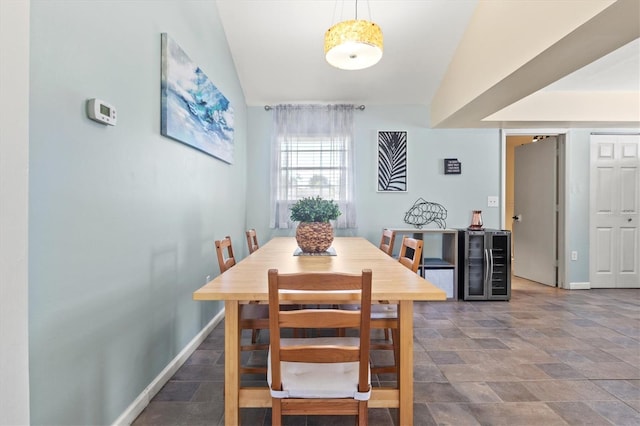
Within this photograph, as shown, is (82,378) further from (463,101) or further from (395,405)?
(463,101)

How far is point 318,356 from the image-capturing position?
1196 millimetres

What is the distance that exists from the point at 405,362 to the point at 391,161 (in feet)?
10.3

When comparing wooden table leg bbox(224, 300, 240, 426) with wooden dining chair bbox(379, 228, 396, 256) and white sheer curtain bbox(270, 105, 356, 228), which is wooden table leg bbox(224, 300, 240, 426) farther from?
white sheer curtain bbox(270, 105, 356, 228)

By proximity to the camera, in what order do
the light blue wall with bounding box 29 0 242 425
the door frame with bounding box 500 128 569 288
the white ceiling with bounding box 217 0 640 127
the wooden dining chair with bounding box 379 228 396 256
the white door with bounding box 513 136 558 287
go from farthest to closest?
the white door with bounding box 513 136 558 287, the door frame with bounding box 500 128 569 288, the white ceiling with bounding box 217 0 640 127, the wooden dining chair with bounding box 379 228 396 256, the light blue wall with bounding box 29 0 242 425

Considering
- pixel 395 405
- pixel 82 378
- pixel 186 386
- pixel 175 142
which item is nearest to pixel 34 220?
pixel 82 378

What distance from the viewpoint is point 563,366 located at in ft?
7.18

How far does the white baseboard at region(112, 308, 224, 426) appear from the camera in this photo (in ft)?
5.09

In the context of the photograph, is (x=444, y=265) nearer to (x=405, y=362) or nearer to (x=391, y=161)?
(x=391, y=161)

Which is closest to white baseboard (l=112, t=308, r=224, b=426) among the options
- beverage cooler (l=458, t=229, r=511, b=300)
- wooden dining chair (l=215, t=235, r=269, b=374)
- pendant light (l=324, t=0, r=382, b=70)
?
wooden dining chair (l=215, t=235, r=269, b=374)

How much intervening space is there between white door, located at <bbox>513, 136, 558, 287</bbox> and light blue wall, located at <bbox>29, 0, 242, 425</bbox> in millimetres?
4687

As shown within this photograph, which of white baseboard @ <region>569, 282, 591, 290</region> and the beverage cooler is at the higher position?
the beverage cooler

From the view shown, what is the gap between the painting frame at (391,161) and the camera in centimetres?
419

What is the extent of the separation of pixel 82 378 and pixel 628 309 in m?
4.80

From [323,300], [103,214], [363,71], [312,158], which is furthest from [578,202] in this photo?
[103,214]
